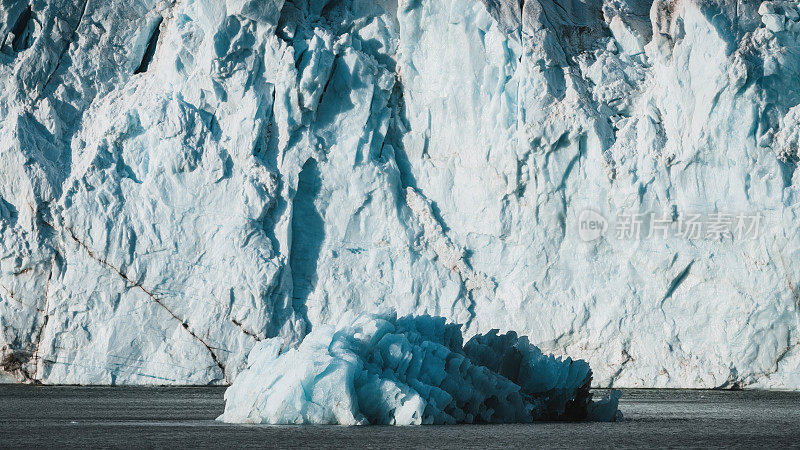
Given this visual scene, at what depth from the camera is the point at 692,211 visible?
17391 millimetres

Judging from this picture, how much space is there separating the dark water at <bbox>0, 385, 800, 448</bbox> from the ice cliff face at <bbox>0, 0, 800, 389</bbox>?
2530 millimetres

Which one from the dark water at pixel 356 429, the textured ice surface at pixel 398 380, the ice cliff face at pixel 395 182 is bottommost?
the dark water at pixel 356 429

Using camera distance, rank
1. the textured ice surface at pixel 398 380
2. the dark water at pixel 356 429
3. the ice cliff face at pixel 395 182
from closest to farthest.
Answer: the dark water at pixel 356 429 < the textured ice surface at pixel 398 380 < the ice cliff face at pixel 395 182

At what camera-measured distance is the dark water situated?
8.87 metres

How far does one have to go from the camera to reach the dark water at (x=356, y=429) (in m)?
8.87

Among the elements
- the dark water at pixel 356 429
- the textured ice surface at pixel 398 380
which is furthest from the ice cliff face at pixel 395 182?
the textured ice surface at pixel 398 380

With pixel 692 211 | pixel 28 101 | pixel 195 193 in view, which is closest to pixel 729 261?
pixel 692 211

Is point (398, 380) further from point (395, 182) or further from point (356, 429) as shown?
point (395, 182)

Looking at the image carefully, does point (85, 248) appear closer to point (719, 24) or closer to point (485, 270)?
point (485, 270)

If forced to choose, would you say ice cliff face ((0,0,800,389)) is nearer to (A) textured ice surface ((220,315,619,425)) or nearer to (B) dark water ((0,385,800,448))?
(B) dark water ((0,385,800,448))

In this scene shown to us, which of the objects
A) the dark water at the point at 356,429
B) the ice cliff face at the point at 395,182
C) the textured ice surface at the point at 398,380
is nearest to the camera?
the dark water at the point at 356,429

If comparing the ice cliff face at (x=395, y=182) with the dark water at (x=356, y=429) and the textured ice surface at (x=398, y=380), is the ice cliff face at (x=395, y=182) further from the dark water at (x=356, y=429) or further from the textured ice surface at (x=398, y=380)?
the textured ice surface at (x=398, y=380)

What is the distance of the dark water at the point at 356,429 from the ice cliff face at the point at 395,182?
8.30 ft

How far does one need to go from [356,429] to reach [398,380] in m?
0.90
